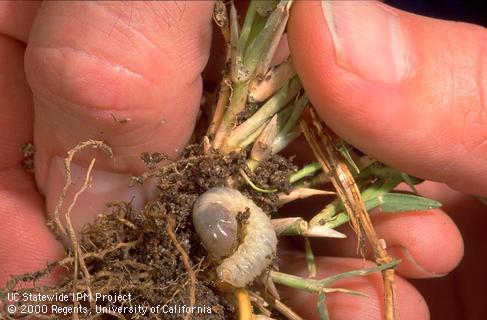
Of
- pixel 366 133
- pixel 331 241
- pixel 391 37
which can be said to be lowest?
pixel 331 241

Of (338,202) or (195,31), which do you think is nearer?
Answer: (195,31)

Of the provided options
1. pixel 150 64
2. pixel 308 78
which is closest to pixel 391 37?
pixel 308 78

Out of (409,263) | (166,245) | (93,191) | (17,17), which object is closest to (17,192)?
(93,191)

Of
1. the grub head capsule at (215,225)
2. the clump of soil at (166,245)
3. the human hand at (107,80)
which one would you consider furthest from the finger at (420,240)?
the human hand at (107,80)

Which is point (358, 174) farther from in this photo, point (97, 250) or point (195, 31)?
point (97, 250)

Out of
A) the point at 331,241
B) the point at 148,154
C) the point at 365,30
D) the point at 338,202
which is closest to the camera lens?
the point at 365,30
